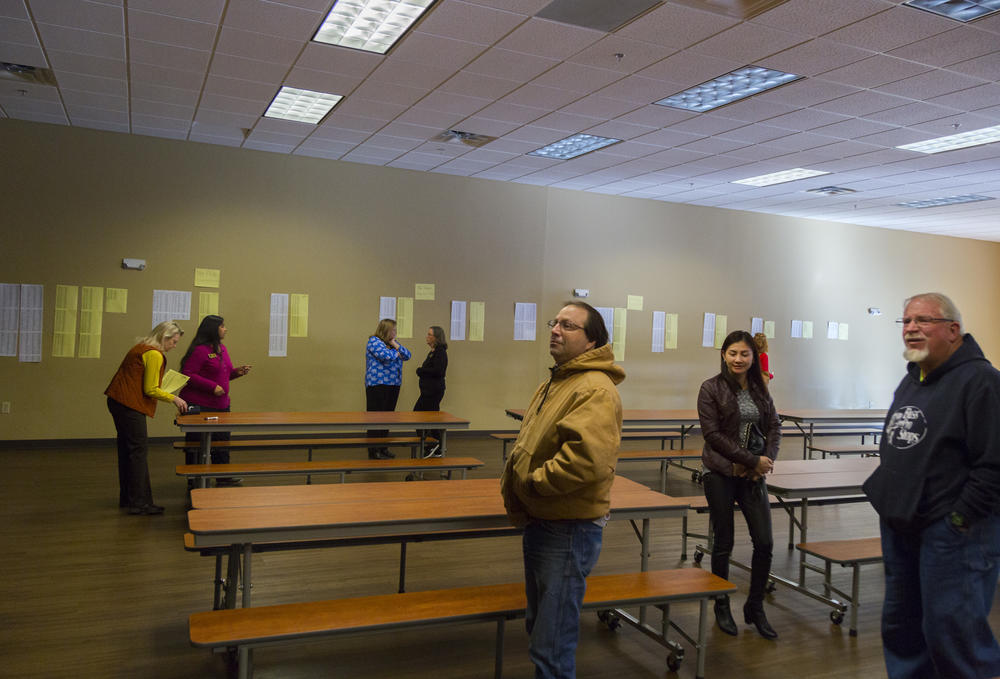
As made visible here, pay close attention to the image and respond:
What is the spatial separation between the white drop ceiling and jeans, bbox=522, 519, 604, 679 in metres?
3.12

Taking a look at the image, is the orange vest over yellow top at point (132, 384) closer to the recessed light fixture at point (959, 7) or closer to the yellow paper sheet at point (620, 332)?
the recessed light fixture at point (959, 7)

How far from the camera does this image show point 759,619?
3611mm

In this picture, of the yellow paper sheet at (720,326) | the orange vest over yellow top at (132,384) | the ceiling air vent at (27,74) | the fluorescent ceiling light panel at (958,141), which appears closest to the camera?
the orange vest over yellow top at (132,384)

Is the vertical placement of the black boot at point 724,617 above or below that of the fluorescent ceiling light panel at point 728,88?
below

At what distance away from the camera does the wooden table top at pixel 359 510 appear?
276cm

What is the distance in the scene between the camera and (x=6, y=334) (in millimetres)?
7402

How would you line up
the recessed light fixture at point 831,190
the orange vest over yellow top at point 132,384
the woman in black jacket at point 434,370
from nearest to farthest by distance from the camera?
the orange vest over yellow top at point 132,384 → the woman in black jacket at point 434,370 → the recessed light fixture at point 831,190

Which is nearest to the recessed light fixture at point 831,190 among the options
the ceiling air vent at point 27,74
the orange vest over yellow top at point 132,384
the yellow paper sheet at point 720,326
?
the yellow paper sheet at point 720,326

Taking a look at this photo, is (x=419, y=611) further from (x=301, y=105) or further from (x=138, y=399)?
(x=301, y=105)

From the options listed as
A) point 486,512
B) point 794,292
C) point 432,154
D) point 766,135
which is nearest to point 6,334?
point 432,154

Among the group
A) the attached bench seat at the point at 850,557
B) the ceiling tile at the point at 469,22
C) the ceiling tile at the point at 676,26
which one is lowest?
the attached bench seat at the point at 850,557

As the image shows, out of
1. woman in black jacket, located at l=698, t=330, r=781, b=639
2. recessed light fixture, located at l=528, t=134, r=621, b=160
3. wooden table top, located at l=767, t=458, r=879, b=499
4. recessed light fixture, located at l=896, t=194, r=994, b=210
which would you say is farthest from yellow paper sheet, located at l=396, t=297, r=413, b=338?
recessed light fixture, located at l=896, t=194, r=994, b=210

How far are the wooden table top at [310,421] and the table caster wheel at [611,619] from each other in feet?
8.95

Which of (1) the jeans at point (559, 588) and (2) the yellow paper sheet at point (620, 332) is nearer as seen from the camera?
(1) the jeans at point (559, 588)
